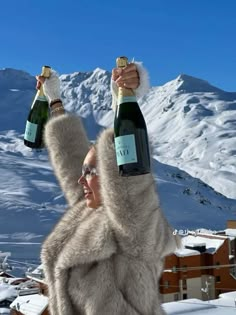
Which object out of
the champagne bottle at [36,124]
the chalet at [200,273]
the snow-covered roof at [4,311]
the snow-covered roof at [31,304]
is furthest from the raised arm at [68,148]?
the chalet at [200,273]

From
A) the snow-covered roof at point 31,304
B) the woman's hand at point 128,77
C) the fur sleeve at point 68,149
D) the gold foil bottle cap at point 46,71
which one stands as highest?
the gold foil bottle cap at point 46,71

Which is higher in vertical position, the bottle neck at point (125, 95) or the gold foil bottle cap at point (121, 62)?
the gold foil bottle cap at point (121, 62)

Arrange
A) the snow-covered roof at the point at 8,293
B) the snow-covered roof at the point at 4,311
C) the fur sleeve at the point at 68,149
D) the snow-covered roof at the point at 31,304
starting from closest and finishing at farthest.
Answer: the fur sleeve at the point at 68,149 → the snow-covered roof at the point at 31,304 → the snow-covered roof at the point at 4,311 → the snow-covered roof at the point at 8,293

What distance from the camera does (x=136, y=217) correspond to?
1.94 metres

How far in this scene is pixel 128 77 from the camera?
6.57ft

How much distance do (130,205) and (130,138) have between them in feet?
0.75

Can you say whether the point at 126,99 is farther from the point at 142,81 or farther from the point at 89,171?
the point at 89,171

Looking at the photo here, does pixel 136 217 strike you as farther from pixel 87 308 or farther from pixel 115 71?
pixel 115 71

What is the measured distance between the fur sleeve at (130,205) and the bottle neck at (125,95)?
145 mm

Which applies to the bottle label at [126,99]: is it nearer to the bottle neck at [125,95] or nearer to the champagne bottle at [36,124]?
the bottle neck at [125,95]

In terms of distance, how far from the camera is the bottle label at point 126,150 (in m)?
1.87

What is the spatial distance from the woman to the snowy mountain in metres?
0.20

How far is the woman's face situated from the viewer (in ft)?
7.16

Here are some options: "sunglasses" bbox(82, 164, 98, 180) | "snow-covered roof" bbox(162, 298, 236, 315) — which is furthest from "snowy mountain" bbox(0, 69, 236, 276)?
"snow-covered roof" bbox(162, 298, 236, 315)
